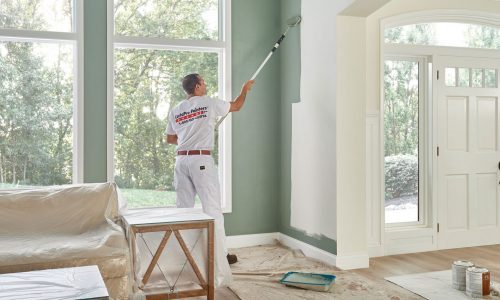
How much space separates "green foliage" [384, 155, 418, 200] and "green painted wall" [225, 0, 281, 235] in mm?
1146

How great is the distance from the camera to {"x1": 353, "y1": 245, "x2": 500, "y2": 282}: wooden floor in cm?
423

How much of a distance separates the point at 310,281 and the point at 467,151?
2.55 m

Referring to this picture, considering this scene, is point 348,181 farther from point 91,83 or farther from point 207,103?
point 91,83

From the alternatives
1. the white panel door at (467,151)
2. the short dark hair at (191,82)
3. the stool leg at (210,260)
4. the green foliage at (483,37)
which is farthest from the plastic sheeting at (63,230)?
the green foliage at (483,37)

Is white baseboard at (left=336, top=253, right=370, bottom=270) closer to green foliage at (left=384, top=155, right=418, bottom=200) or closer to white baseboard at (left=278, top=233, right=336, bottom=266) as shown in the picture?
white baseboard at (left=278, top=233, right=336, bottom=266)

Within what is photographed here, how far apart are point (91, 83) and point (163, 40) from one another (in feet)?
2.64

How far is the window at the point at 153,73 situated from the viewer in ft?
15.8

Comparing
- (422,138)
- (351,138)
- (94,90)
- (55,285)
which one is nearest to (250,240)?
(351,138)

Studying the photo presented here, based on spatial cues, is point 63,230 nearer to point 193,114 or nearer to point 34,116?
point 193,114

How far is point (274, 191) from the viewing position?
17.7ft

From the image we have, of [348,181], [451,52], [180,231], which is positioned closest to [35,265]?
[180,231]

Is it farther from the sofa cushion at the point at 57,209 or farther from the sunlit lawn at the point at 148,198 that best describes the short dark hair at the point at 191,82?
the sunlit lawn at the point at 148,198

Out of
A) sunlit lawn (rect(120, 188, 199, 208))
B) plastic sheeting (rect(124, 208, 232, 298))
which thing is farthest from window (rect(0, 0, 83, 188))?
plastic sheeting (rect(124, 208, 232, 298))

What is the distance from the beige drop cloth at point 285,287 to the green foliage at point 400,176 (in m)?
1.15
